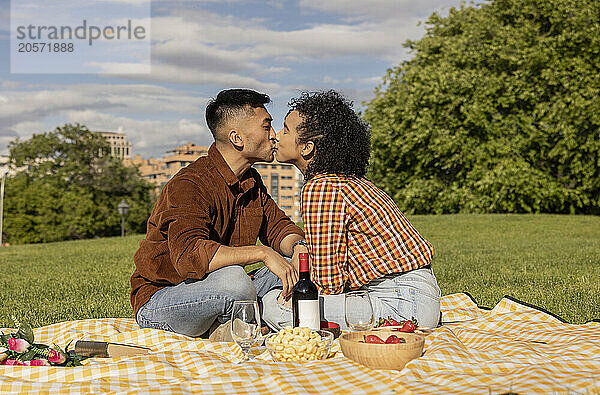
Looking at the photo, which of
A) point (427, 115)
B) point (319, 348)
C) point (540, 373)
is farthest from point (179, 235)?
point (427, 115)

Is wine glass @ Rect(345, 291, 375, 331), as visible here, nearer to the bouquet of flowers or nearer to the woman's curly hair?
the woman's curly hair

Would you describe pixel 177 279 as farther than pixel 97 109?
No

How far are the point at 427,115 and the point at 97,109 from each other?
7690 centimetres

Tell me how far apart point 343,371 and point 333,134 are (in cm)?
162

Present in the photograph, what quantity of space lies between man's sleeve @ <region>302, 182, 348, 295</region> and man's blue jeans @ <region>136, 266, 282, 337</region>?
44cm

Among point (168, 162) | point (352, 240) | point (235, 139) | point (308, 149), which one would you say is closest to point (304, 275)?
point (352, 240)

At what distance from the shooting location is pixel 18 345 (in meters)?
3.45

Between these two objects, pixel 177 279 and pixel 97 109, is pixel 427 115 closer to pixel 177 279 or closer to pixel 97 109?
pixel 177 279

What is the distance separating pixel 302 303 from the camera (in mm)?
3537

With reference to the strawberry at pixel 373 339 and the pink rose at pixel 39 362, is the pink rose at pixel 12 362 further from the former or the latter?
the strawberry at pixel 373 339

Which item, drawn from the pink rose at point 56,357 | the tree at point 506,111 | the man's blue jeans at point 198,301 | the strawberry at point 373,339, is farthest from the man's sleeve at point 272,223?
the tree at point 506,111

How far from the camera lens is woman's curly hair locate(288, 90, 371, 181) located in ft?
13.1

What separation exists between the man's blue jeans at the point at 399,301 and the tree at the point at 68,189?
140ft

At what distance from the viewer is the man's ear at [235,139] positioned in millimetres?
4336
